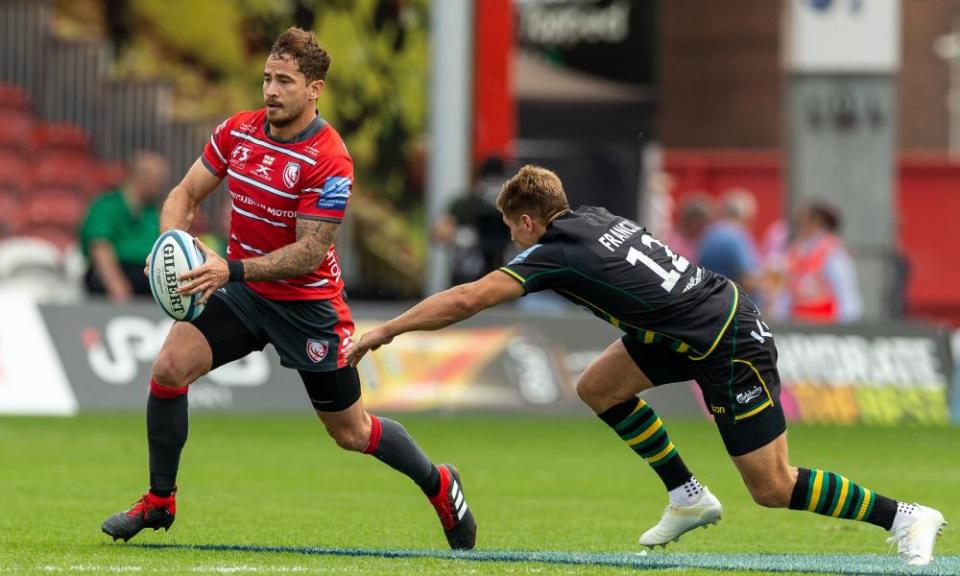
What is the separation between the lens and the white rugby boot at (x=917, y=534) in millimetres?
8703

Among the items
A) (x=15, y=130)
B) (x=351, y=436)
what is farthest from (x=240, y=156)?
(x=15, y=130)

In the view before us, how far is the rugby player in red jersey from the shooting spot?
9008 mm

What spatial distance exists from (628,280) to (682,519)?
4.45 ft

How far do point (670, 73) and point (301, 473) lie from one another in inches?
A: 1058

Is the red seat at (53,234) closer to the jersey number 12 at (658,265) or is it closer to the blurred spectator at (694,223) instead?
the blurred spectator at (694,223)

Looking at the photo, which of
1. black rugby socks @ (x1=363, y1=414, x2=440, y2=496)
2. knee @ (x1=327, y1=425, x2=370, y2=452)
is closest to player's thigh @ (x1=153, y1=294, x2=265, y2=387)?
knee @ (x1=327, y1=425, x2=370, y2=452)

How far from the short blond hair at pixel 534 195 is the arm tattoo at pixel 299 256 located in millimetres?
825

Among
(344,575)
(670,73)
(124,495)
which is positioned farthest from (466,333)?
(670,73)

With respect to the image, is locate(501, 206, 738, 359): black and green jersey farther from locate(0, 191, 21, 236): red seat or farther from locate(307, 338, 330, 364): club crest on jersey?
locate(0, 191, 21, 236): red seat

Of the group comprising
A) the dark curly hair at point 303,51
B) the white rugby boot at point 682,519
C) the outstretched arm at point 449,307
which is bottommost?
the white rugby boot at point 682,519

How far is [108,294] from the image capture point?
18266 mm

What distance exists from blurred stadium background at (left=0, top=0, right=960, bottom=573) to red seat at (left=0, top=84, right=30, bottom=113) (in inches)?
1.4

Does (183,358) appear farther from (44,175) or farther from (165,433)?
(44,175)

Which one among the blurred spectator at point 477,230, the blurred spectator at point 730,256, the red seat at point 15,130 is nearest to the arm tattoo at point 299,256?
the blurred spectator at point 477,230
